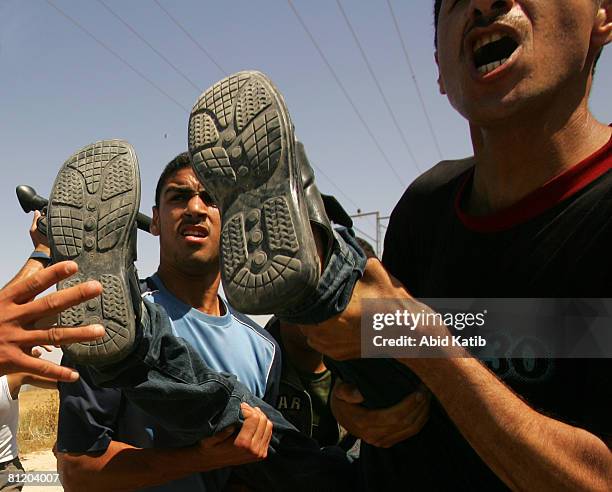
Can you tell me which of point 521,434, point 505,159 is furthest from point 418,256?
point 521,434

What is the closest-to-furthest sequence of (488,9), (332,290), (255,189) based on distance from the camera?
1. (332,290)
2. (255,189)
3. (488,9)

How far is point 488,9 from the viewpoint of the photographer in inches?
64.7

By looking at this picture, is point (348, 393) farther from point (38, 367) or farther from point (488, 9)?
point (488, 9)

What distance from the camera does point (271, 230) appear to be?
143cm

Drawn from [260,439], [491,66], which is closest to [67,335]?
[260,439]

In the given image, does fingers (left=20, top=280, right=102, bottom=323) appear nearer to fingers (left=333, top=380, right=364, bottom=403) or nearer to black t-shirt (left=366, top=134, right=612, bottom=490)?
fingers (left=333, top=380, right=364, bottom=403)

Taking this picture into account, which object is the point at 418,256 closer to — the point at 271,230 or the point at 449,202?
the point at 449,202

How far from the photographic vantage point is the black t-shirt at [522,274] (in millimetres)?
1466

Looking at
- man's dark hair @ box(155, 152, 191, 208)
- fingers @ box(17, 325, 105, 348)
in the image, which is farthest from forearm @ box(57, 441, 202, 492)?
man's dark hair @ box(155, 152, 191, 208)

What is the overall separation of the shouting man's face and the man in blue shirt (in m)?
1.37

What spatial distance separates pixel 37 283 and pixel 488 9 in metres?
1.53

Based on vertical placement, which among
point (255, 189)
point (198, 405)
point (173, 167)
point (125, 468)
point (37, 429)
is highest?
point (255, 189)

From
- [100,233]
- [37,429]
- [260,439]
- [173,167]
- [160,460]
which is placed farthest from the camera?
[37,429]

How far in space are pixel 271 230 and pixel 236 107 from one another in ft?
1.38
